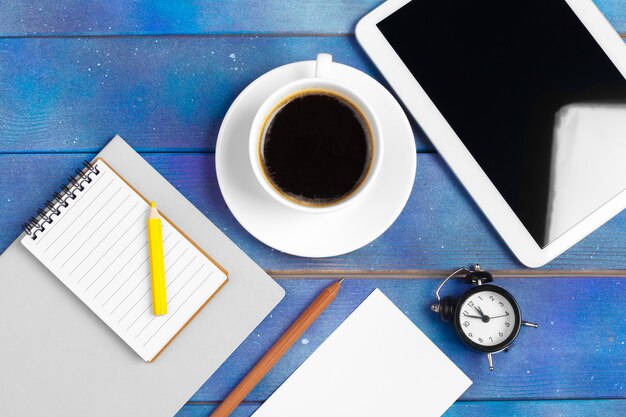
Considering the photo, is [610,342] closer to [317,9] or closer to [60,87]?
[317,9]

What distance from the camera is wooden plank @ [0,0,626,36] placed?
76cm

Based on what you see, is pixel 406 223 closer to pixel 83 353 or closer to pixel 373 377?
pixel 373 377

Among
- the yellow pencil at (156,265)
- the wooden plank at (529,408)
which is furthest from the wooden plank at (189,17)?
the wooden plank at (529,408)

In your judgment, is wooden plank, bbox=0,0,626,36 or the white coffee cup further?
wooden plank, bbox=0,0,626,36

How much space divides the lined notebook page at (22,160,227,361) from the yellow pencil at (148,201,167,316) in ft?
0.03

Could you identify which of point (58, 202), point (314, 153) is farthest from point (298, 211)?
point (58, 202)

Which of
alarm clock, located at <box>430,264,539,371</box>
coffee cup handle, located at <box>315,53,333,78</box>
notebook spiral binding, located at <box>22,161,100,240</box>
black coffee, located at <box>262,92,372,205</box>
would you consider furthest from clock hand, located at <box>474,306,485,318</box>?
notebook spiral binding, located at <box>22,161,100,240</box>

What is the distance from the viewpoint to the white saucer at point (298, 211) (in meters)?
0.68

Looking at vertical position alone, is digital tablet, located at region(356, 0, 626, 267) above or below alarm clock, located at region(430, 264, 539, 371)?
above

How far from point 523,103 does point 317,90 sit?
0.26 m

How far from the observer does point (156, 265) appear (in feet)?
2.30

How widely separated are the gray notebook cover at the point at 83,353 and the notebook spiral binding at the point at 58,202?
0.03 metres

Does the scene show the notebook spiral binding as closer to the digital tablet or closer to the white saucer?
the white saucer

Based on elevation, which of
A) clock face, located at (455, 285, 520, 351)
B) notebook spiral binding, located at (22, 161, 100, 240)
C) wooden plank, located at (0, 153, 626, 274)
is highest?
notebook spiral binding, located at (22, 161, 100, 240)
